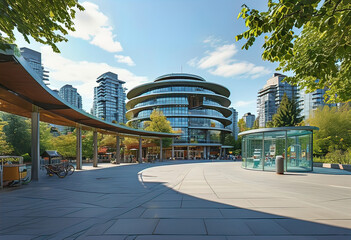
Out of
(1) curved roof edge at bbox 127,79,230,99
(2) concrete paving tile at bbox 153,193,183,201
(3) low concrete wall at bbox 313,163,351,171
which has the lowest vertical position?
(3) low concrete wall at bbox 313,163,351,171

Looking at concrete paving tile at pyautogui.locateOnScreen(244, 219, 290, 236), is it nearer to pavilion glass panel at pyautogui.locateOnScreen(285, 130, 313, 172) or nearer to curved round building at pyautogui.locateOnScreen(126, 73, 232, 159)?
pavilion glass panel at pyautogui.locateOnScreen(285, 130, 313, 172)

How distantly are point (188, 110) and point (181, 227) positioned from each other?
5449cm

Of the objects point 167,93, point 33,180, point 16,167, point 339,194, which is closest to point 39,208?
point 16,167

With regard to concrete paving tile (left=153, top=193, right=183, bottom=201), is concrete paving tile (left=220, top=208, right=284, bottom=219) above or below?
above

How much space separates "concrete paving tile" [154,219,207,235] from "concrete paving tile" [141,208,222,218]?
359 mm

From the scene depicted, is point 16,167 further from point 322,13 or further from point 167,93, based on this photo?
point 167,93

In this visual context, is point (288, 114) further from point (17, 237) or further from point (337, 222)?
point (17, 237)

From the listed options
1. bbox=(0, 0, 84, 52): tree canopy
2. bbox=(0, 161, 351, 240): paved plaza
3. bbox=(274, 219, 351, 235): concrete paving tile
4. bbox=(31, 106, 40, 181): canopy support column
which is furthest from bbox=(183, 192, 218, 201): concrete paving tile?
bbox=(31, 106, 40, 181): canopy support column

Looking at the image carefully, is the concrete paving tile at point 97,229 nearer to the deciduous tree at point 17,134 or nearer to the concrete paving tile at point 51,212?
the concrete paving tile at point 51,212

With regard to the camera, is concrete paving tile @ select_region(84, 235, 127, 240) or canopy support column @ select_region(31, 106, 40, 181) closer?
concrete paving tile @ select_region(84, 235, 127, 240)

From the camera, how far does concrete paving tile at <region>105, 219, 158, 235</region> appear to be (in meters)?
4.32

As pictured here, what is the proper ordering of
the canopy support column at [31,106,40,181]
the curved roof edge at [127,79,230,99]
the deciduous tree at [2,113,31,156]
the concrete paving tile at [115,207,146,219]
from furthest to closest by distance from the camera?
the curved roof edge at [127,79,230,99]
the deciduous tree at [2,113,31,156]
the canopy support column at [31,106,40,181]
the concrete paving tile at [115,207,146,219]

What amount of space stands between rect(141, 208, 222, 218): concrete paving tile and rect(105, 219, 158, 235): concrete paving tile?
0.43m

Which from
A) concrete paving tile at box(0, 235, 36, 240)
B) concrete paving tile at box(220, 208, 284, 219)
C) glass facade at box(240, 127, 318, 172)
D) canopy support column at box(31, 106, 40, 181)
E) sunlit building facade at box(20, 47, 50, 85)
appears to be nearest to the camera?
concrete paving tile at box(0, 235, 36, 240)
